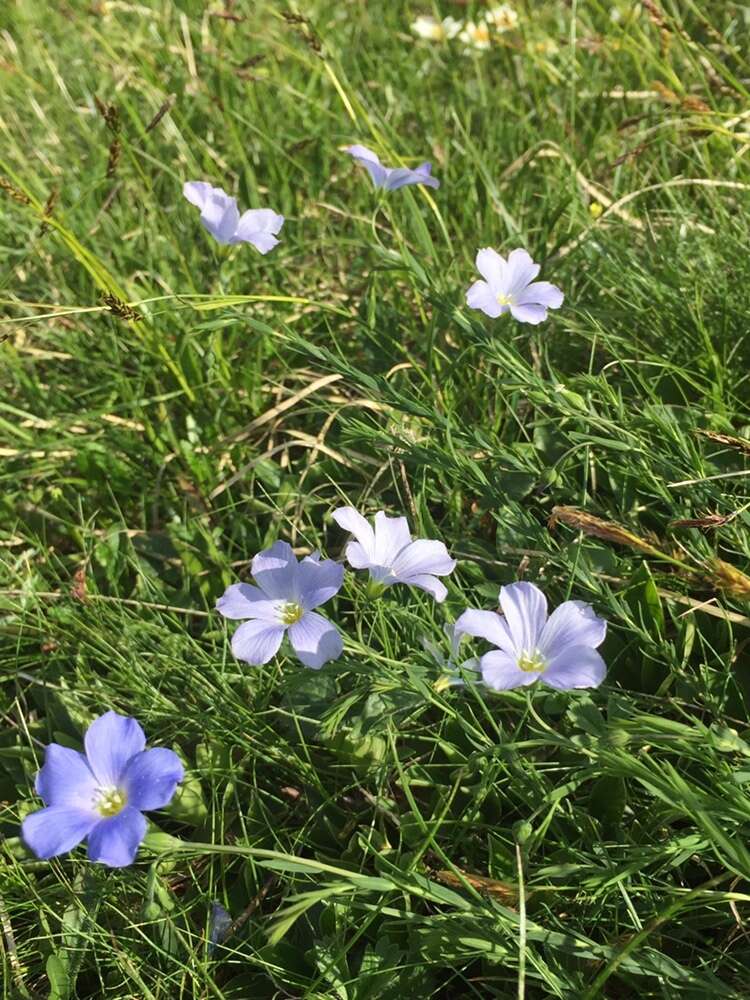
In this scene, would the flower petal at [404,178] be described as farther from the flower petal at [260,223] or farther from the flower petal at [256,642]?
the flower petal at [256,642]

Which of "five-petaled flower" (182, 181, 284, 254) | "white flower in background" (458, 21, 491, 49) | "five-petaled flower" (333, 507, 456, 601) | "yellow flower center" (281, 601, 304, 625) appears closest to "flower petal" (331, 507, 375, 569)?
"five-petaled flower" (333, 507, 456, 601)

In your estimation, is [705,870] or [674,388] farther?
[674,388]

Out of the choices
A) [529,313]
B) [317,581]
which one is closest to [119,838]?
[317,581]

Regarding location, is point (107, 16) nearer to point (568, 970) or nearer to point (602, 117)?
point (602, 117)

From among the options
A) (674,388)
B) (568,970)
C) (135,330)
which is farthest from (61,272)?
(568,970)

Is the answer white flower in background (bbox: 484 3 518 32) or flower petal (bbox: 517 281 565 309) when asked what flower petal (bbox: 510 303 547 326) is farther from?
white flower in background (bbox: 484 3 518 32)

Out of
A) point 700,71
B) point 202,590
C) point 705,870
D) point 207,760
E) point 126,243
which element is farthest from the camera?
point 126,243

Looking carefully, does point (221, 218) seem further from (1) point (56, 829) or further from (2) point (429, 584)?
(1) point (56, 829)
